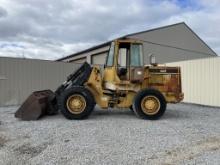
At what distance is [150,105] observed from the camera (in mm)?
10383

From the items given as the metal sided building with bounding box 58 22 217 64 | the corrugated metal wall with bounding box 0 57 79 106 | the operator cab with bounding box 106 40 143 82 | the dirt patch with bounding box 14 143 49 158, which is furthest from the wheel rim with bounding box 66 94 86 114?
the metal sided building with bounding box 58 22 217 64

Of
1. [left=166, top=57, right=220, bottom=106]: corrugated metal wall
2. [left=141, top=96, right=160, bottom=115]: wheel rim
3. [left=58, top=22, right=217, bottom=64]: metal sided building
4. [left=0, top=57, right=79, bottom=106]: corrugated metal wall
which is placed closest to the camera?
[left=141, top=96, right=160, bottom=115]: wheel rim

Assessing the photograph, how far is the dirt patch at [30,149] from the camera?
6.45m

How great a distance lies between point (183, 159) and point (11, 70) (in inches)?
440

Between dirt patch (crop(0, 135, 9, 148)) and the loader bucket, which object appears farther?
the loader bucket

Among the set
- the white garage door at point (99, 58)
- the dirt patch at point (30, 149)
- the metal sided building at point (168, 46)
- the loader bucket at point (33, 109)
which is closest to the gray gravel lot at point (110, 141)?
the dirt patch at point (30, 149)

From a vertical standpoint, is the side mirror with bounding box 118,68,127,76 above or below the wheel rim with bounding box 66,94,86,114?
above

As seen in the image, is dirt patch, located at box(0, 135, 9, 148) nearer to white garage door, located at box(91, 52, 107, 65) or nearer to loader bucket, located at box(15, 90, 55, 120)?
loader bucket, located at box(15, 90, 55, 120)

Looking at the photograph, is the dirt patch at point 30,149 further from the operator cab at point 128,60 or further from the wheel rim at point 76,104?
the operator cab at point 128,60

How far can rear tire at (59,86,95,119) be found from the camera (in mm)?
10242

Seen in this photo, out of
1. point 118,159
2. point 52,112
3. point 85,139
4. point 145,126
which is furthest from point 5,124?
point 118,159

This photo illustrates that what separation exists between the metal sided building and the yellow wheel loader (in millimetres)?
12584

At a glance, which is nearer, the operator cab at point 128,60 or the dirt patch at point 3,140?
the dirt patch at point 3,140

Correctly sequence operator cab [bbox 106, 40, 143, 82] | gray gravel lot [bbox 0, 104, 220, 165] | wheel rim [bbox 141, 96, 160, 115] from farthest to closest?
operator cab [bbox 106, 40, 143, 82] < wheel rim [bbox 141, 96, 160, 115] < gray gravel lot [bbox 0, 104, 220, 165]
